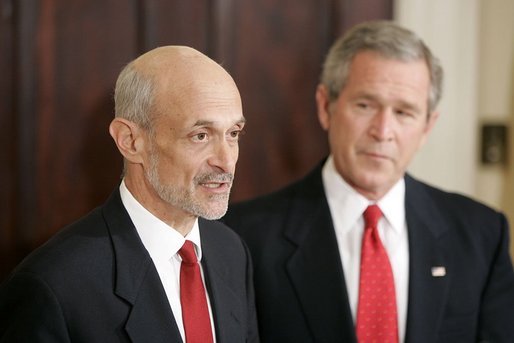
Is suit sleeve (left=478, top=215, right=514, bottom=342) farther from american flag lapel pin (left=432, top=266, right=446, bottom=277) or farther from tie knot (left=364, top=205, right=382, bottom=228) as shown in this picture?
tie knot (left=364, top=205, right=382, bottom=228)

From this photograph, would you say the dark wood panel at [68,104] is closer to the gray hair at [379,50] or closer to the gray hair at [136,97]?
the gray hair at [379,50]

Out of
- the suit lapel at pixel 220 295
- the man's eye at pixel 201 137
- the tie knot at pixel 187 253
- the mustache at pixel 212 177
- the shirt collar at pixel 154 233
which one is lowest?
the suit lapel at pixel 220 295

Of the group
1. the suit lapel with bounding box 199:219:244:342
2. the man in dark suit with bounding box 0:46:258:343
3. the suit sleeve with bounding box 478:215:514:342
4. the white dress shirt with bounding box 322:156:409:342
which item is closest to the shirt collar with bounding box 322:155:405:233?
the white dress shirt with bounding box 322:156:409:342

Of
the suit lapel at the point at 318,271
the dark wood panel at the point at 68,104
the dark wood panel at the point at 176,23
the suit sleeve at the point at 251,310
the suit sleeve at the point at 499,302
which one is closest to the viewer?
the suit sleeve at the point at 251,310

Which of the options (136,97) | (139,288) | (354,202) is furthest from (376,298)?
(136,97)

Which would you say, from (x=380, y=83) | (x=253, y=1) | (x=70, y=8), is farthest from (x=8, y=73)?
(x=380, y=83)

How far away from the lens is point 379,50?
2355 millimetres

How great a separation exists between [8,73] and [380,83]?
100cm

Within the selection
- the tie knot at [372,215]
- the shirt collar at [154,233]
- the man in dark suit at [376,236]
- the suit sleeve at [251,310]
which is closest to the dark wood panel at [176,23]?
A: the man in dark suit at [376,236]

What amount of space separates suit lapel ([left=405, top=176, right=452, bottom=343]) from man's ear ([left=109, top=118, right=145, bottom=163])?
0.83 metres

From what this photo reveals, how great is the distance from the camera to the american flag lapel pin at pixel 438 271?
7.55 ft

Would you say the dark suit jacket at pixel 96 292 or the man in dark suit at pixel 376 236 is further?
the man in dark suit at pixel 376 236

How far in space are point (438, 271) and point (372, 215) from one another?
0.70 ft

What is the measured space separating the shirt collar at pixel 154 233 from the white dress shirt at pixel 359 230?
63 centimetres
